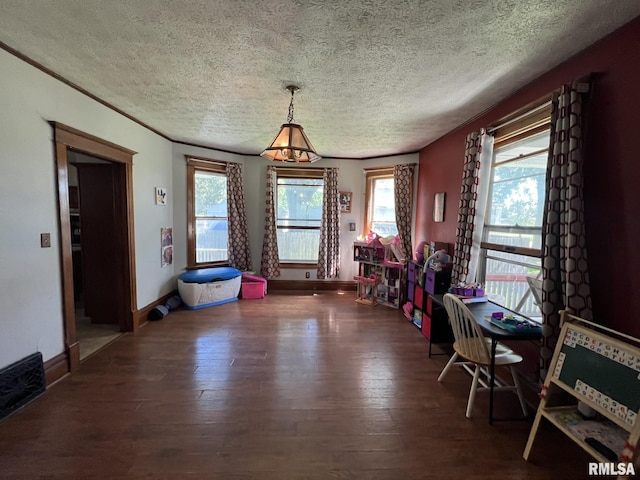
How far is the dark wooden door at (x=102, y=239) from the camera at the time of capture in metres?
3.37

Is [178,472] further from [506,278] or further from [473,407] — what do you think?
[506,278]

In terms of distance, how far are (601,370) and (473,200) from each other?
1797 mm

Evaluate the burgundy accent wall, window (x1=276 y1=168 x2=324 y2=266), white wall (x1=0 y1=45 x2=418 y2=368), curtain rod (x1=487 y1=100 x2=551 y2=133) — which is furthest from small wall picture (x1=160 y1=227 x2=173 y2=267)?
the burgundy accent wall

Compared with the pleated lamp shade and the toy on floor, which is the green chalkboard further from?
the toy on floor

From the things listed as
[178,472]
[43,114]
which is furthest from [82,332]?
[178,472]

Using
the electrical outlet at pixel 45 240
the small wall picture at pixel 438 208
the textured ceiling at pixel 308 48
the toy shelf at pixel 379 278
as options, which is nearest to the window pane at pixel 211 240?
the textured ceiling at pixel 308 48

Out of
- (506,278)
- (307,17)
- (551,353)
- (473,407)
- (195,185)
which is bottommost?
(473,407)

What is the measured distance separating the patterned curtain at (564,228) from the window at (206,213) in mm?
4611

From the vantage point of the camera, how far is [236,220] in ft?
16.8

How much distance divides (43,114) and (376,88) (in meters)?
2.76

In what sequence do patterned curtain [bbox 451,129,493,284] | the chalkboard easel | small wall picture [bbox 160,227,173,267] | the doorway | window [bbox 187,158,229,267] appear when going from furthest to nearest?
window [bbox 187,158,229,267] < small wall picture [bbox 160,227,173,267] < the doorway < patterned curtain [bbox 451,129,493,284] < the chalkboard easel

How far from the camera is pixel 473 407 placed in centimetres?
219

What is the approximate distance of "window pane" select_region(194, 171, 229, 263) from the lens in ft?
16.1

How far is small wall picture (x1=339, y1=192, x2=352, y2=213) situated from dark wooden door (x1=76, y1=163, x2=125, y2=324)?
352 centimetres
